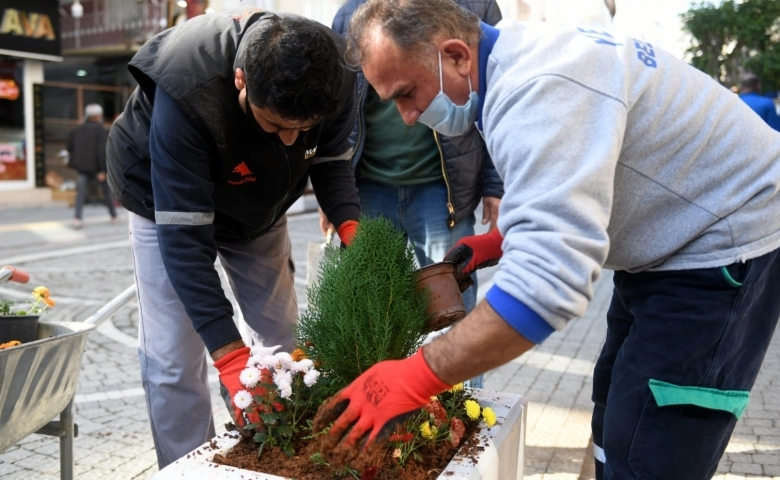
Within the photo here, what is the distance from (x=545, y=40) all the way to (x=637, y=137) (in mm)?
296

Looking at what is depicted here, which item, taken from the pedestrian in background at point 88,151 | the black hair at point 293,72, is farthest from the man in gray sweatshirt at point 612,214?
the pedestrian in background at point 88,151

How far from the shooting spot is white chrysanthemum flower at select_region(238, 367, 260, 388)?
203 centimetres

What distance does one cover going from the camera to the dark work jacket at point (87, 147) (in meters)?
12.0

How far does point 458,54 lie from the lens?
5.57 feet

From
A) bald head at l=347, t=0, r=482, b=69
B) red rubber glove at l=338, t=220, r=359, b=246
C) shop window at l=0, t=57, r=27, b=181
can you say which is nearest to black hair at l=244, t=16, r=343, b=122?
bald head at l=347, t=0, r=482, b=69

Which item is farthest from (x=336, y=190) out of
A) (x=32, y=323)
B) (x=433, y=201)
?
(x=32, y=323)

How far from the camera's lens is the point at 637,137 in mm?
1629

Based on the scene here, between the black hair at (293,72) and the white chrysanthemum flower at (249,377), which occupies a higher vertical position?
the black hair at (293,72)

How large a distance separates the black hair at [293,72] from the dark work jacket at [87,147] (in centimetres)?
1088

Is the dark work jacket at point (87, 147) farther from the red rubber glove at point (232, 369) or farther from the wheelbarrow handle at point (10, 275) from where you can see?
the red rubber glove at point (232, 369)

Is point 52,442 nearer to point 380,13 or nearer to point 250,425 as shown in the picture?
point 250,425

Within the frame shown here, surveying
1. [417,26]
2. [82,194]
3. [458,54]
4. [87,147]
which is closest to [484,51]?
[458,54]

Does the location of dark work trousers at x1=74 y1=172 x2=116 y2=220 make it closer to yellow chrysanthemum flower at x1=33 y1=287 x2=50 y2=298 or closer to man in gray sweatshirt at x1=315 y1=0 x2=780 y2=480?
yellow chrysanthemum flower at x1=33 y1=287 x2=50 y2=298

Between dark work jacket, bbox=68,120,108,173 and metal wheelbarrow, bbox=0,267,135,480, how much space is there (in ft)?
34.0
